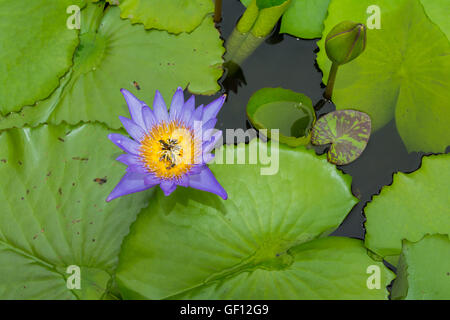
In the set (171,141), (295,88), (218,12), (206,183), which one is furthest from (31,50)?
(295,88)

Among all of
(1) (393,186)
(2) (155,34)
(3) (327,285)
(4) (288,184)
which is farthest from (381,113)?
(2) (155,34)

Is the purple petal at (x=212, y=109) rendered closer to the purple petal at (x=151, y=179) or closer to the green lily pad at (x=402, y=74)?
the purple petal at (x=151, y=179)

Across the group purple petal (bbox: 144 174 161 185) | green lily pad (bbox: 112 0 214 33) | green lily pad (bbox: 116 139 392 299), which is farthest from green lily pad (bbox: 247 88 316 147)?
purple petal (bbox: 144 174 161 185)

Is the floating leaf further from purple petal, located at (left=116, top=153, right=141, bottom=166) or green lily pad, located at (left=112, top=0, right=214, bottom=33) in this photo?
purple petal, located at (left=116, top=153, right=141, bottom=166)

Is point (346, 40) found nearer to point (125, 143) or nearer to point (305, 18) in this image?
point (305, 18)

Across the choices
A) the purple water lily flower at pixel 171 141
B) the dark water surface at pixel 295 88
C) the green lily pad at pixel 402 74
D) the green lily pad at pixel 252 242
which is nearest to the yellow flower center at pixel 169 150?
the purple water lily flower at pixel 171 141

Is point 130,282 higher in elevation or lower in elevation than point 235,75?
lower

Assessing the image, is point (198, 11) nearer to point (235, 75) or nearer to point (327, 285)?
point (235, 75)
